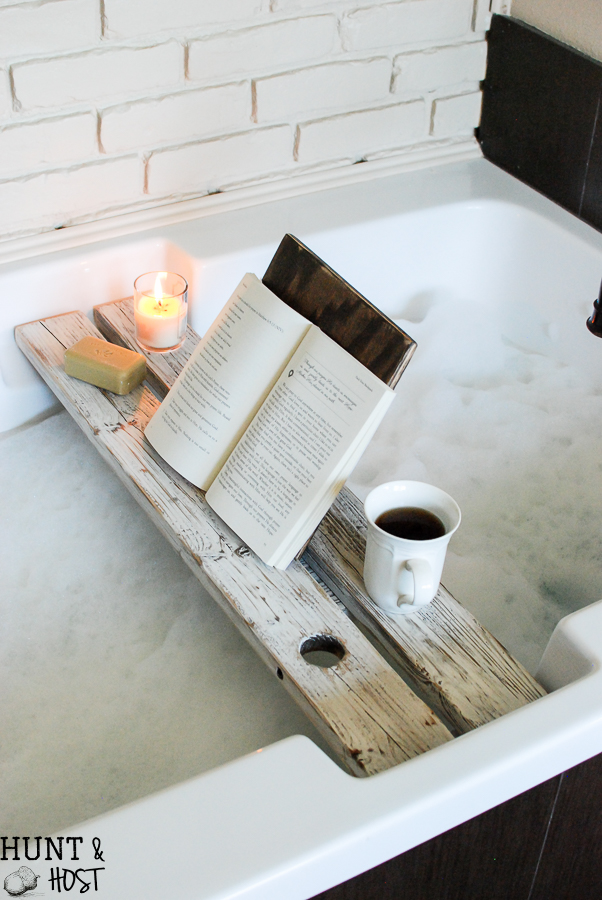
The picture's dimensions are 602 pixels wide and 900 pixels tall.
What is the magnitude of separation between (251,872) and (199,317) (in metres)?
1.11

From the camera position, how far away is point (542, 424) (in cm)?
161

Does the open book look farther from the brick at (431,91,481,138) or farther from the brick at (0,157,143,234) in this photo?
the brick at (431,91,481,138)

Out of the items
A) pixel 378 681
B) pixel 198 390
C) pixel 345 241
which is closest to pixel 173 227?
pixel 345 241

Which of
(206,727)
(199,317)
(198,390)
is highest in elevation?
(198,390)

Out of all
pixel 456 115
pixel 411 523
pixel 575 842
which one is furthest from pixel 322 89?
pixel 575 842

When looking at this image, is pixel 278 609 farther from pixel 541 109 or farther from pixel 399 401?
pixel 541 109

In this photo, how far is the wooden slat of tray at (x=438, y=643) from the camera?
0.92 metres

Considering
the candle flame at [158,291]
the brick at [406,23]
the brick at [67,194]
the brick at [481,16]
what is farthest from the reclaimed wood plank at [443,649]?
the brick at [481,16]

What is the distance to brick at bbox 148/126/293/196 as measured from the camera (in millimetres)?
1637

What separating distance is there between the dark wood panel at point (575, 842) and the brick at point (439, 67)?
4.67ft

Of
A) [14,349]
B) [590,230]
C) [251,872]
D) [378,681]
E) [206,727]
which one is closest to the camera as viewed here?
[251,872]

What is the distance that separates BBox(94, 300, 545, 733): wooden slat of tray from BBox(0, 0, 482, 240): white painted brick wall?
0.84m

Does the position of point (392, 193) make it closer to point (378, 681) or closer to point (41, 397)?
point (41, 397)

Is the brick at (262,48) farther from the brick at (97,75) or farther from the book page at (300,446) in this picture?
A: the book page at (300,446)
